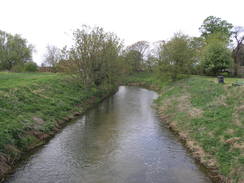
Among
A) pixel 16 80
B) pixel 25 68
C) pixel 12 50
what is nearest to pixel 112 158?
pixel 16 80

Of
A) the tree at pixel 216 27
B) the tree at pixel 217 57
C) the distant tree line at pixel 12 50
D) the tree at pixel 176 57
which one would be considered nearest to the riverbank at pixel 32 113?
the tree at pixel 176 57

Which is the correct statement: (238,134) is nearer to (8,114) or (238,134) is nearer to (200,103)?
(200,103)

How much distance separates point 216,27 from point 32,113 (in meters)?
53.7

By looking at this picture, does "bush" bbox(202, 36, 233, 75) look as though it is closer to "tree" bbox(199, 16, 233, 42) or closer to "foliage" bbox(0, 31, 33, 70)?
"tree" bbox(199, 16, 233, 42)

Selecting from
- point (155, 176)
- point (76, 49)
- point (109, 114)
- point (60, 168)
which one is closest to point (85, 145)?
point (60, 168)

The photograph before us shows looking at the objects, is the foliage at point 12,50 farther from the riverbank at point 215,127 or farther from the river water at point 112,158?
the riverbank at point 215,127

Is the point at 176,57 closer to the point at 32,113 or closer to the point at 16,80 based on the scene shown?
the point at 16,80

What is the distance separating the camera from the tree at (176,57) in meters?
37.0

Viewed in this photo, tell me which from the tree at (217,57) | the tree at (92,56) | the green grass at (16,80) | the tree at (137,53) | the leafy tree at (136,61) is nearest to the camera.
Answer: the green grass at (16,80)

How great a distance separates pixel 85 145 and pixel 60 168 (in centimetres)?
323

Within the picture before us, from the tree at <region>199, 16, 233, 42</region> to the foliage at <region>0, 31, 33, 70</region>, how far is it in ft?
163

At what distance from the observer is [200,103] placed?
→ 1992cm

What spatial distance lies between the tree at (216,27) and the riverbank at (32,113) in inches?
1667

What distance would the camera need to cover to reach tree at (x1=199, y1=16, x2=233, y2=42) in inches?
2073
